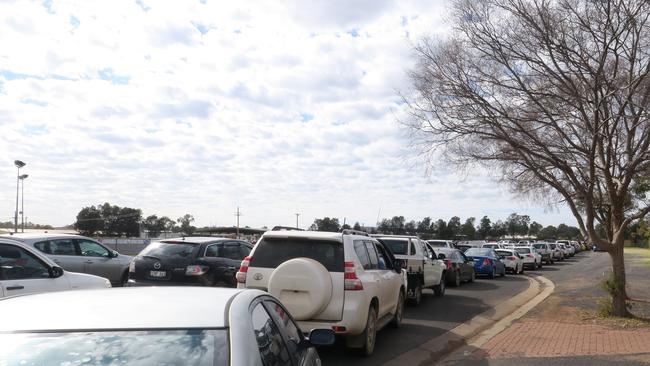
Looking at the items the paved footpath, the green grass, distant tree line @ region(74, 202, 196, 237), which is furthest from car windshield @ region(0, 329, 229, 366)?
distant tree line @ region(74, 202, 196, 237)

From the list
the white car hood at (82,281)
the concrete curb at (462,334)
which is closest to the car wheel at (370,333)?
the concrete curb at (462,334)

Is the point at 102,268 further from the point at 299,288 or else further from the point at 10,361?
the point at 10,361

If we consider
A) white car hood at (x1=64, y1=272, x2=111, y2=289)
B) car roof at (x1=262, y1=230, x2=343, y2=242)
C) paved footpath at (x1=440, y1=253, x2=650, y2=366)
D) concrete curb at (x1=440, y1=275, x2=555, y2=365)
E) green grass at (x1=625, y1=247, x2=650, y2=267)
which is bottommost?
green grass at (x1=625, y1=247, x2=650, y2=267)

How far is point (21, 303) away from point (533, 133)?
452 inches

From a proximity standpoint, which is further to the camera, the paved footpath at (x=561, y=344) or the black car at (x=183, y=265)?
the black car at (x=183, y=265)

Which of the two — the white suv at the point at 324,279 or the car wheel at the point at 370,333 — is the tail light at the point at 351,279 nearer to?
the white suv at the point at 324,279

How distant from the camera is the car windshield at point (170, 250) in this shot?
12688 millimetres

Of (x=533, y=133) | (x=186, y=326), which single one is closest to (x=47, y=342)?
(x=186, y=326)

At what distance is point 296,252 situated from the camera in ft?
29.7

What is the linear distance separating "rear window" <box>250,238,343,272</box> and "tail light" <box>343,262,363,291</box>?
115mm

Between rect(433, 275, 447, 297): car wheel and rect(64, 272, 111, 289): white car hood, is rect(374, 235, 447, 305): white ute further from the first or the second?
rect(64, 272, 111, 289): white car hood

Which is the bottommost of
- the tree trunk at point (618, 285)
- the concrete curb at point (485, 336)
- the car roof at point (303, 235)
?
the concrete curb at point (485, 336)

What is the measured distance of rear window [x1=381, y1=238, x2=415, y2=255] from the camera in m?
16.9

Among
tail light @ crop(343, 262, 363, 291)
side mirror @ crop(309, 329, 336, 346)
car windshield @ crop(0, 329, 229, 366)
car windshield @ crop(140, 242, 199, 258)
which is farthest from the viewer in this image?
car windshield @ crop(140, 242, 199, 258)
